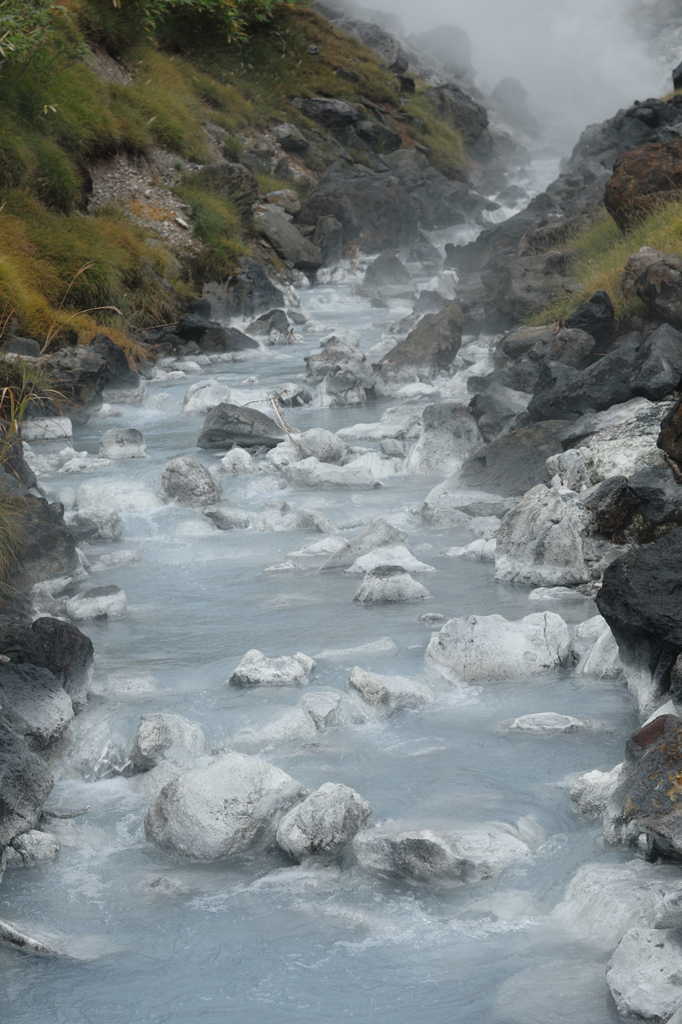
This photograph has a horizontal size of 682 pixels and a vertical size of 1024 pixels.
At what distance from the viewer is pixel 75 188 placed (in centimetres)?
1209

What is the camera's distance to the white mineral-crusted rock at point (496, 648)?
144 inches

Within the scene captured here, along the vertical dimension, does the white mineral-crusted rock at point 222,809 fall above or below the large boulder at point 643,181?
below

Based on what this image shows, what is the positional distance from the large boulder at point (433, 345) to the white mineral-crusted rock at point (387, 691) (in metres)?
6.35

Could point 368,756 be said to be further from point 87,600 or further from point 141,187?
point 141,187

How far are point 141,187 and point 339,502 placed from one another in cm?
950

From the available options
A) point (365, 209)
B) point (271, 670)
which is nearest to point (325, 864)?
point (271, 670)

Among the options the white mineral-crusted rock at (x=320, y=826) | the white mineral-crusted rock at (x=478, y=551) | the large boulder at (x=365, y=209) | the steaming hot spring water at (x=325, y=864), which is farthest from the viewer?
the large boulder at (x=365, y=209)

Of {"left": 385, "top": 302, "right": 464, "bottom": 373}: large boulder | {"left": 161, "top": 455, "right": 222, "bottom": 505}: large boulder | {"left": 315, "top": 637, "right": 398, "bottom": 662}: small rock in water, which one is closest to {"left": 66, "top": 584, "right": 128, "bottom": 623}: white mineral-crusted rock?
{"left": 315, "top": 637, "right": 398, "bottom": 662}: small rock in water

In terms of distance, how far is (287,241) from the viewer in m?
16.0

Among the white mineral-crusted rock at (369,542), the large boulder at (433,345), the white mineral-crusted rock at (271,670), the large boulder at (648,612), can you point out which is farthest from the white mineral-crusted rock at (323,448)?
the large boulder at (648,612)

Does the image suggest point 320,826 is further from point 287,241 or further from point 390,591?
point 287,241

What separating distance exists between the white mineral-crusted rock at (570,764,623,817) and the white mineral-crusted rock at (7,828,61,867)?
150 centimetres

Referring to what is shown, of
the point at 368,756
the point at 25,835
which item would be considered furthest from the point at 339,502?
the point at 25,835

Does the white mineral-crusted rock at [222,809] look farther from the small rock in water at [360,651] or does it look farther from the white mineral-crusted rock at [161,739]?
Answer: the small rock in water at [360,651]
